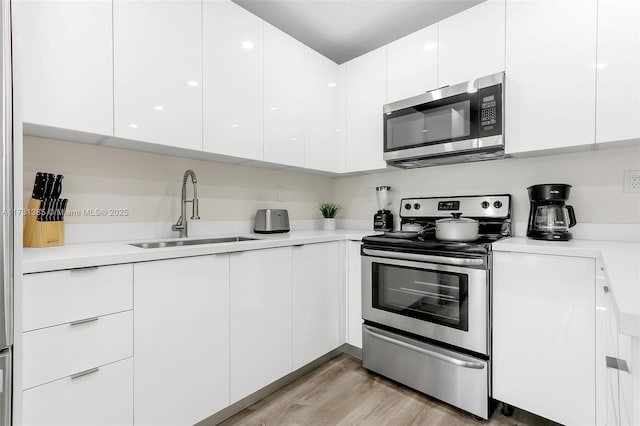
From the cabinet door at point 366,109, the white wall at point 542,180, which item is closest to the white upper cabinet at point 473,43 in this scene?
the cabinet door at point 366,109

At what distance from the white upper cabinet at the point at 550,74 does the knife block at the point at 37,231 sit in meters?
2.34

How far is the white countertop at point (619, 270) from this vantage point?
48 centimetres

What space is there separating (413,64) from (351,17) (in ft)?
1.77

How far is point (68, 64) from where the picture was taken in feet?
4.34

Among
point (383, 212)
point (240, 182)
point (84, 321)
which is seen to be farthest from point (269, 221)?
point (84, 321)

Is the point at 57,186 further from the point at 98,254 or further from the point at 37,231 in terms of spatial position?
the point at 98,254

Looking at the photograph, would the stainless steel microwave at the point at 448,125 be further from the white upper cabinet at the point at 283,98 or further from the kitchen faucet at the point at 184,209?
the kitchen faucet at the point at 184,209

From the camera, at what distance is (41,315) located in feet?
3.47

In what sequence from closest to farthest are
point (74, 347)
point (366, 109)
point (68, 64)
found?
point (74, 347)
point (68, 64)
point (366, 109)

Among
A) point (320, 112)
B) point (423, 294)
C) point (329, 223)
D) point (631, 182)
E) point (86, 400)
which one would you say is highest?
point (320, 112)

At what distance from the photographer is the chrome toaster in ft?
7.52

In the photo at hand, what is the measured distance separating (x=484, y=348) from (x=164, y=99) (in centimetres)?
205

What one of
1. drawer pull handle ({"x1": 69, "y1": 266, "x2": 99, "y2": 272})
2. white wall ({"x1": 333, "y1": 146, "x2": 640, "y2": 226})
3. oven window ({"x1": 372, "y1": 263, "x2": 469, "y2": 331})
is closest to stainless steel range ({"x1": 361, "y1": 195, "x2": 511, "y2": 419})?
oven window ({"x1": 372, "y1": 263, "x2": 469, "y2": 331})

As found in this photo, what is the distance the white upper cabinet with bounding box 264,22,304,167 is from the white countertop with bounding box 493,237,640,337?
142 centimetres
